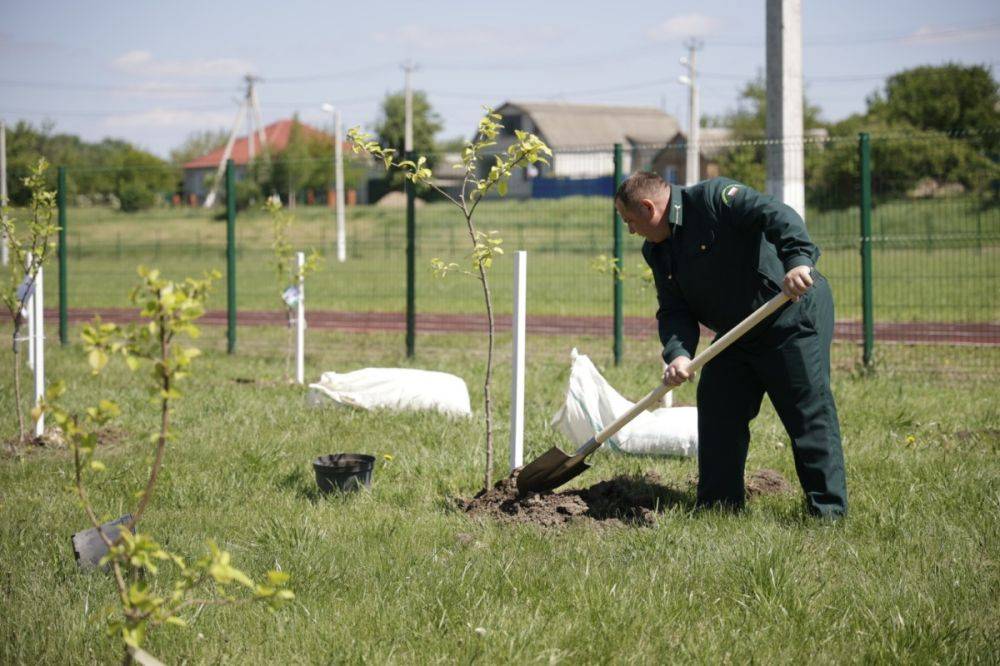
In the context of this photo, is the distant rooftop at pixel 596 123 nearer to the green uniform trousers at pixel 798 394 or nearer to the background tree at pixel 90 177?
the background tree at pixel 90 177

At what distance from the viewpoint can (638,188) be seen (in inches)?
187

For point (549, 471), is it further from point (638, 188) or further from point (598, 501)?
point (638, 188)

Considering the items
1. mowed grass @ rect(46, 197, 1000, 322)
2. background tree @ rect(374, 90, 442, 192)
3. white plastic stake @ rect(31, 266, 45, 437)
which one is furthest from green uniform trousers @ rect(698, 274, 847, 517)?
background tree @ rect(374, 90, 442, 192)

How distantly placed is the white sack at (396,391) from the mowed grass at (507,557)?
34 cm

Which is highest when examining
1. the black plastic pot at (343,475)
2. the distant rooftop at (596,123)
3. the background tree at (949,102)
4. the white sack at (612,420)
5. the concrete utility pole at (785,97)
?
the distant rooftop at (596,123)

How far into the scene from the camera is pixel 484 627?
359cm

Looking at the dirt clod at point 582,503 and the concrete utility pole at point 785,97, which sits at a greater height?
the concrete utility pole at point 785,97

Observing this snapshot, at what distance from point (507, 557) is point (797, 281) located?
175cm

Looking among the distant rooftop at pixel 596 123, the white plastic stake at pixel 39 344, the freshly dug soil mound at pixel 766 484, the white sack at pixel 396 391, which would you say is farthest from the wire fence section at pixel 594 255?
→ the distant rooftop at pixel 596 123

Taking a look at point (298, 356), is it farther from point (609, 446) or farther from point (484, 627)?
point (484, 627)

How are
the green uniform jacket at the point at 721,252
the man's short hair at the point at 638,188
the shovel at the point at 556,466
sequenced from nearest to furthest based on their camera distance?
1. the green uniform jacket at the point at 721,252
2. the man's short hair at the point at 638,188
3. the shovel at the point at 556,466

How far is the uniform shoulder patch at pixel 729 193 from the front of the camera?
185 inches

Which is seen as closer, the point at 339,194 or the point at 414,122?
the point at 339,194

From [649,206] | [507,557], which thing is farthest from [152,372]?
[649,206]
